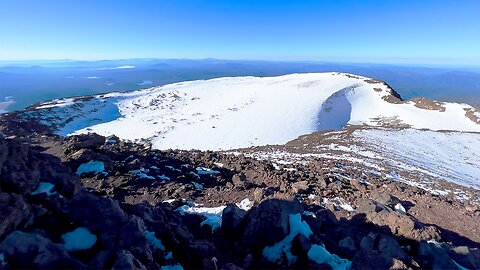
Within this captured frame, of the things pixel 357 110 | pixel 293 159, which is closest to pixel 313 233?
pixel 293 159

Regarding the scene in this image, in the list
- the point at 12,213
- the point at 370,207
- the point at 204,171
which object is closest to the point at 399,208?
the point at 370,207

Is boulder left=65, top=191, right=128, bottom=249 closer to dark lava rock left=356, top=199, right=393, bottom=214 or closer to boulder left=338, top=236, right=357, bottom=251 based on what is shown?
boulder left=338, top=236, right=357, bottom=251

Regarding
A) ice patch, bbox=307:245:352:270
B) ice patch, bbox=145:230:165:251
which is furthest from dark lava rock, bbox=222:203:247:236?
ice patch, bbox=145:230:165:251

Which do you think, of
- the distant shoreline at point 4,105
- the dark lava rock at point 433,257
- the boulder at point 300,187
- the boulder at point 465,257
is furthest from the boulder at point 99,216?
the distant shoreline at point 4,105

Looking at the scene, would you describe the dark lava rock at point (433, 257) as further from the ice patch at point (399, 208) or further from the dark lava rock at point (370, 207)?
the ice patch at point (399, 208)

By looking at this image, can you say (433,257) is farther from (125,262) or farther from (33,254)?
(33,254)

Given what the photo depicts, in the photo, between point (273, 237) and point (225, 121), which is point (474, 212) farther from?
point (225, 121)
